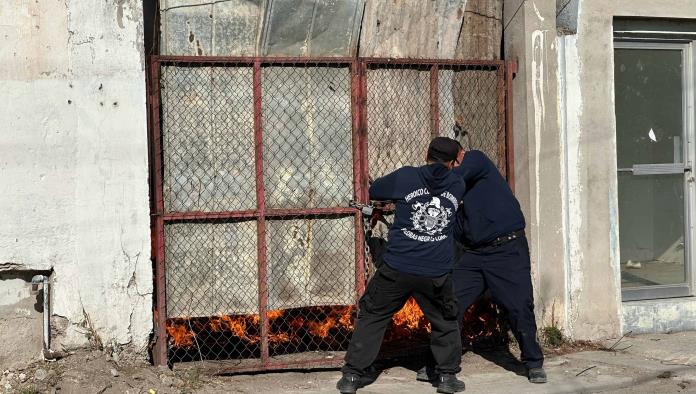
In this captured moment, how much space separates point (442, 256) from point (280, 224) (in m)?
1.47

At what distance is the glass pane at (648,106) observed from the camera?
27.6 ft

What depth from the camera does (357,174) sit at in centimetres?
748

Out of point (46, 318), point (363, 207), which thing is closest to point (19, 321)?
point (46, 318)

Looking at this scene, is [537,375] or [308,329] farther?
[308,329]

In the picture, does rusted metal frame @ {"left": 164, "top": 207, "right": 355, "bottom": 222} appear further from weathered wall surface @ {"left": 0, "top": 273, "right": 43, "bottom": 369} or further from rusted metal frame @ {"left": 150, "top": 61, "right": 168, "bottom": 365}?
weathered wall surface @ {"left": 0, "top": 273, "right": 43, "bottom": 369}

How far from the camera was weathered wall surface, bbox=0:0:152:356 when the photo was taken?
21.3 feet

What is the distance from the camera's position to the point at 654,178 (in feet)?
28.1

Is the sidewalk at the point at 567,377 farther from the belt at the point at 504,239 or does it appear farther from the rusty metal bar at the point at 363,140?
the rusty metal bar at the point at 363,140

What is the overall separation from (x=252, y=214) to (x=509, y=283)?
2.00 meters

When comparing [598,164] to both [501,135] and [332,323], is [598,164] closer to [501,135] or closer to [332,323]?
[501,135]

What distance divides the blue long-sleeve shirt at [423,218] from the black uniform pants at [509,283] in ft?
2.00

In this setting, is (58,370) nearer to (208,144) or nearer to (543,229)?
(208,144)

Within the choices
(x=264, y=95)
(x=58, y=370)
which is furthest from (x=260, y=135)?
(x=58, y=370)

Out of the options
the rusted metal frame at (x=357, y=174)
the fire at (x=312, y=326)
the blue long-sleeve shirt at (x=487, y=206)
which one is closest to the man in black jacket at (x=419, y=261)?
the blue long-sleeve shirt at (x=487, y=206)
